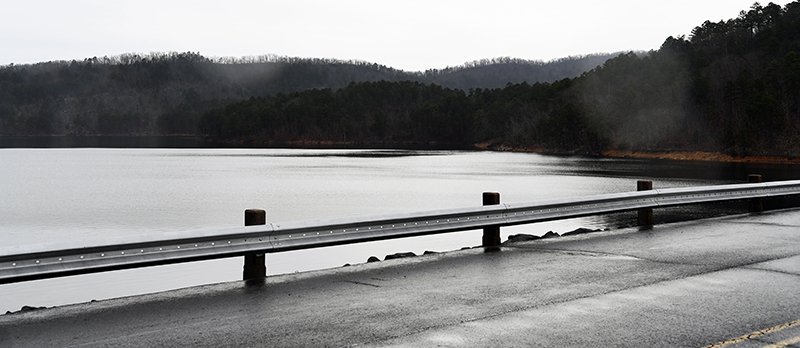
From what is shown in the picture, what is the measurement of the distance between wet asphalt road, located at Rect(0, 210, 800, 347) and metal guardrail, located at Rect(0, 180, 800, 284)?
390mm

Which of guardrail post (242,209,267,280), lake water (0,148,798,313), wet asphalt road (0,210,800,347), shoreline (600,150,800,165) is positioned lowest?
shoreline (600,150,800,165)

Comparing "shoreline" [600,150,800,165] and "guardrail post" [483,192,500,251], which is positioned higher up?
"guardrail post" [483,192,500,251]

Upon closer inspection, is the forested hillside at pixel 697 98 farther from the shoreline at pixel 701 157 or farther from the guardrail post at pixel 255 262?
the guardrail post at pixel 255 262

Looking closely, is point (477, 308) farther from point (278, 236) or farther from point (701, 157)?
point (701, 157)

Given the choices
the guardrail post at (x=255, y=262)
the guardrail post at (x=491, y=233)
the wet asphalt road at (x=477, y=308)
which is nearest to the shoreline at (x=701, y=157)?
the guardrail post at (x=491, y=233)

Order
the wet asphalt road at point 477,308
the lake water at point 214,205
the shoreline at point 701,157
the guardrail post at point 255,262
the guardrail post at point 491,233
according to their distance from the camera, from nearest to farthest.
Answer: the wet asphalt road at point 477,308 < the guardrail post at point 255,262 < the guardrail post at point 491,233 < the lake water at point 214,205 < the shoreline at point 701,157

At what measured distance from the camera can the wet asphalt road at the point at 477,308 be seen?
616 centimetres

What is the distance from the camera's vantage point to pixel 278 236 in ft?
29.8

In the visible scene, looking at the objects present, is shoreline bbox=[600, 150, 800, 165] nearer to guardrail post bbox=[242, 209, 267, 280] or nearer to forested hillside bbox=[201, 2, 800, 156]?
forested hillside bbox=[201, 2, 800, 156]

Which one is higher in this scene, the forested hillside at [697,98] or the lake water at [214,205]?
the forested hillside at [697,98]

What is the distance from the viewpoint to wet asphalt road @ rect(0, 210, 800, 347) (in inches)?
242

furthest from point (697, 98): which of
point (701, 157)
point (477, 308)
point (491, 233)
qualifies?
point (477, 308)

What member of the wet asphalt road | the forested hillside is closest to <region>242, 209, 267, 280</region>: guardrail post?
the wet asphalt road

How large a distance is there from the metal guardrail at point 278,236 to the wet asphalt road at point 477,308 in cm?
39
